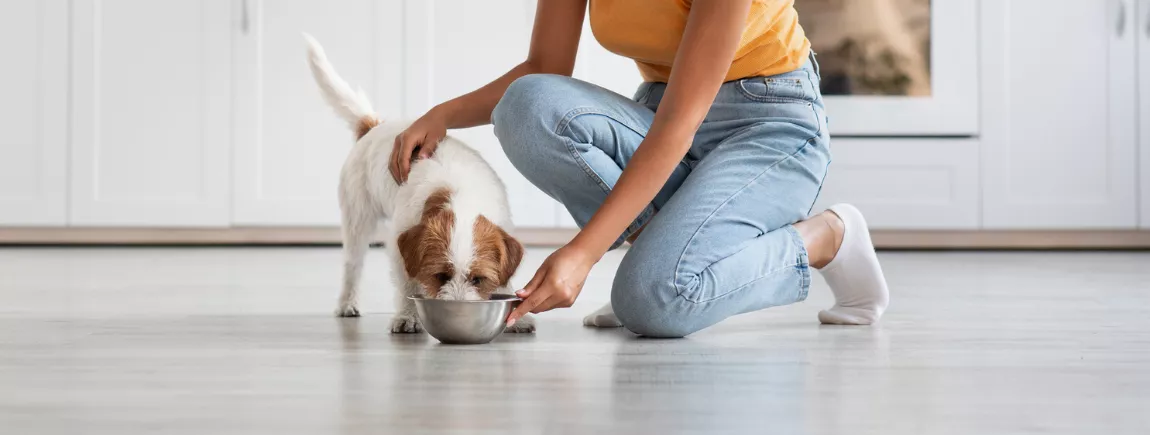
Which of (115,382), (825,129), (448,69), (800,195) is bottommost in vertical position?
(115,382)

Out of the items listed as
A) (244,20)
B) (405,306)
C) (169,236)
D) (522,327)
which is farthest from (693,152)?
(169,236)

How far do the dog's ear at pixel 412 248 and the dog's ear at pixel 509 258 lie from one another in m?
0.11

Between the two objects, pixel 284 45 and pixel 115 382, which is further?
pixel 284 45

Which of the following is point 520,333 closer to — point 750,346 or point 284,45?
point 750,346

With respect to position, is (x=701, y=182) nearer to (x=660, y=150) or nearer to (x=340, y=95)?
(x=660, y=150)

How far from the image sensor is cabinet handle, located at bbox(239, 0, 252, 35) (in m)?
3.76

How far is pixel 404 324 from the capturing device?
1.61m

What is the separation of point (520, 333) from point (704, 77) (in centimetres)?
48

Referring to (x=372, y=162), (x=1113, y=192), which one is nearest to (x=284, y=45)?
(x=372, y=162)

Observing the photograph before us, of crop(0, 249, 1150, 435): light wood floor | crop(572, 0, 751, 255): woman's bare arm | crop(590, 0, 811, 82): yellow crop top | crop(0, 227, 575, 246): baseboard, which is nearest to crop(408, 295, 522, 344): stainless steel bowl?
crop(0, 249, 1150, 435): light wood floor

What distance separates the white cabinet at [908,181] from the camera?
Result: 381cm

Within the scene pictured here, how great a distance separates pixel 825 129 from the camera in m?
1.71

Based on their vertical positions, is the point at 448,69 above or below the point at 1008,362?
above

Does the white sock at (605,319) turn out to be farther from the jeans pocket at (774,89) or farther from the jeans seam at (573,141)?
the jeans pocket at (774,89)
